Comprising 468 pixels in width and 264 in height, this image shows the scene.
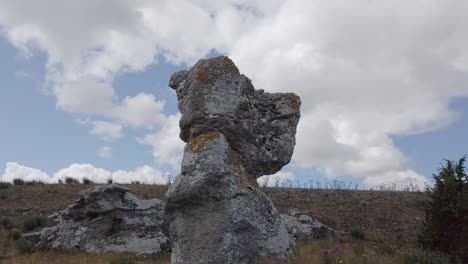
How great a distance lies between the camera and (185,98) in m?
8.00

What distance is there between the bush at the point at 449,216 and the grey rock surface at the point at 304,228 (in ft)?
17.5

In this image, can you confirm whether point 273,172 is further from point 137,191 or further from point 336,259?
point 137,191

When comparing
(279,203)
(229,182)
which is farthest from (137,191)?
(229,182)

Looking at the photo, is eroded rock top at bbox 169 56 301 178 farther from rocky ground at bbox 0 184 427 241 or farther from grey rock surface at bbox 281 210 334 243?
rocky ground at bbox 0 184 427 241

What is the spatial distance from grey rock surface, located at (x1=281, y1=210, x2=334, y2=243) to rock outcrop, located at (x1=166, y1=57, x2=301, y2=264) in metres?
7.40

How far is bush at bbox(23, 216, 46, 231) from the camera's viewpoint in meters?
17.6

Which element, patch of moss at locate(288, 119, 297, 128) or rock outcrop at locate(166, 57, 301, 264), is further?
patch of moss at locate(288, 119, 297, 128)

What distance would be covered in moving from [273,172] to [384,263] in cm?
237

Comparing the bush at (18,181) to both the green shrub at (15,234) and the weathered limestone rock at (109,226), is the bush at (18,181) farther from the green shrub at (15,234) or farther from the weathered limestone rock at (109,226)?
the weathered limestone rock at (109,226)

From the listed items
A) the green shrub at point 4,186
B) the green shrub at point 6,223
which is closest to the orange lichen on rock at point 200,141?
the green shrub at point 6,223

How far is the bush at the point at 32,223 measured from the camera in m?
17.6

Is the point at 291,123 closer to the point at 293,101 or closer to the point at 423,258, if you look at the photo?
the point at 293,101

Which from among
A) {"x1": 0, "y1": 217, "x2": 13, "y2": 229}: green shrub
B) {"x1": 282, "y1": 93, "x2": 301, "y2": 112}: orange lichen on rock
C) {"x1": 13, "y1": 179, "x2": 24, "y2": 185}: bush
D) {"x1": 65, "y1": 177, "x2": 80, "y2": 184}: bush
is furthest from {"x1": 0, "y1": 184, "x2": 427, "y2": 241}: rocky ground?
{"x1": 282, "y1": 93, "x2": 301, "y2": 112}: orange lichen on rock

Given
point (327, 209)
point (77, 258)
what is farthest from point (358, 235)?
point (77, 258)
